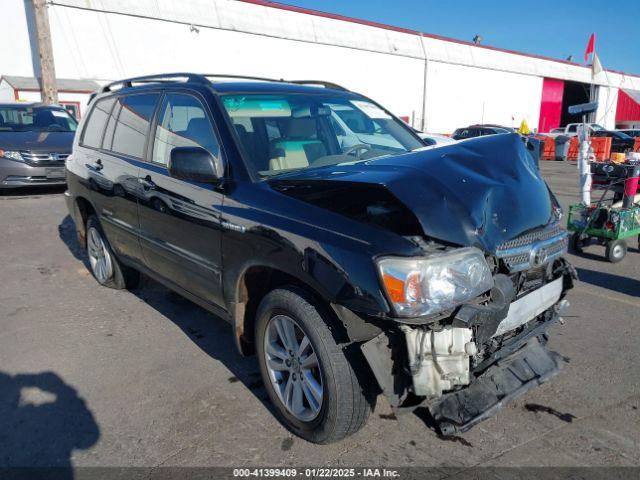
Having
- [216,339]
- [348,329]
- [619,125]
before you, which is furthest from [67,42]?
[619,125]

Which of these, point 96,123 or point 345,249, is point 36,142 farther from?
point 345,249

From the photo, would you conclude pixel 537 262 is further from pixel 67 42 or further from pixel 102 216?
pixel 67 42

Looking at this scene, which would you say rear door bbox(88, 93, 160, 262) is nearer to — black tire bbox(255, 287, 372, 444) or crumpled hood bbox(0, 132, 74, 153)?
black tire bbox(255, 287, 372, 444)

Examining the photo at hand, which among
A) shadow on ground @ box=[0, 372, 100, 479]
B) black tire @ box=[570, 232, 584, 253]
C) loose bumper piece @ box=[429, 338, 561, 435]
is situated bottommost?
shadow on ground @ box=[0, 372, 100, 479]

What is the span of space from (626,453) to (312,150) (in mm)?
2514

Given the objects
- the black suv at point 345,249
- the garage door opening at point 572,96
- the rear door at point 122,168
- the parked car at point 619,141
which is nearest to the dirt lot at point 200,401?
the black suv at point 345,249

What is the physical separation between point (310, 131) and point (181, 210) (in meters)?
1.06

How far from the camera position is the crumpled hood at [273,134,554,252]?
238 cm

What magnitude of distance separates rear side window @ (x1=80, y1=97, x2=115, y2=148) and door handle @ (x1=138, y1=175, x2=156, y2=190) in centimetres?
123

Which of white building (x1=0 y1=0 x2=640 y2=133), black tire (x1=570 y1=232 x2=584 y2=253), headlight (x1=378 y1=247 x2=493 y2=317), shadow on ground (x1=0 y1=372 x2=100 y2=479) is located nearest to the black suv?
headlight (x1=378 y1=247 x2=493 y2=317)

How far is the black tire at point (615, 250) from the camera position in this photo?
19.8ft

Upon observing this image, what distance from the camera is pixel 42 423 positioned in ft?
9.44

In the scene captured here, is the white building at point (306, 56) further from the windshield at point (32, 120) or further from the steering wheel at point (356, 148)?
the steering wheel at point (356, 148)

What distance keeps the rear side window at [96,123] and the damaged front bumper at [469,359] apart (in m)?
3.64
